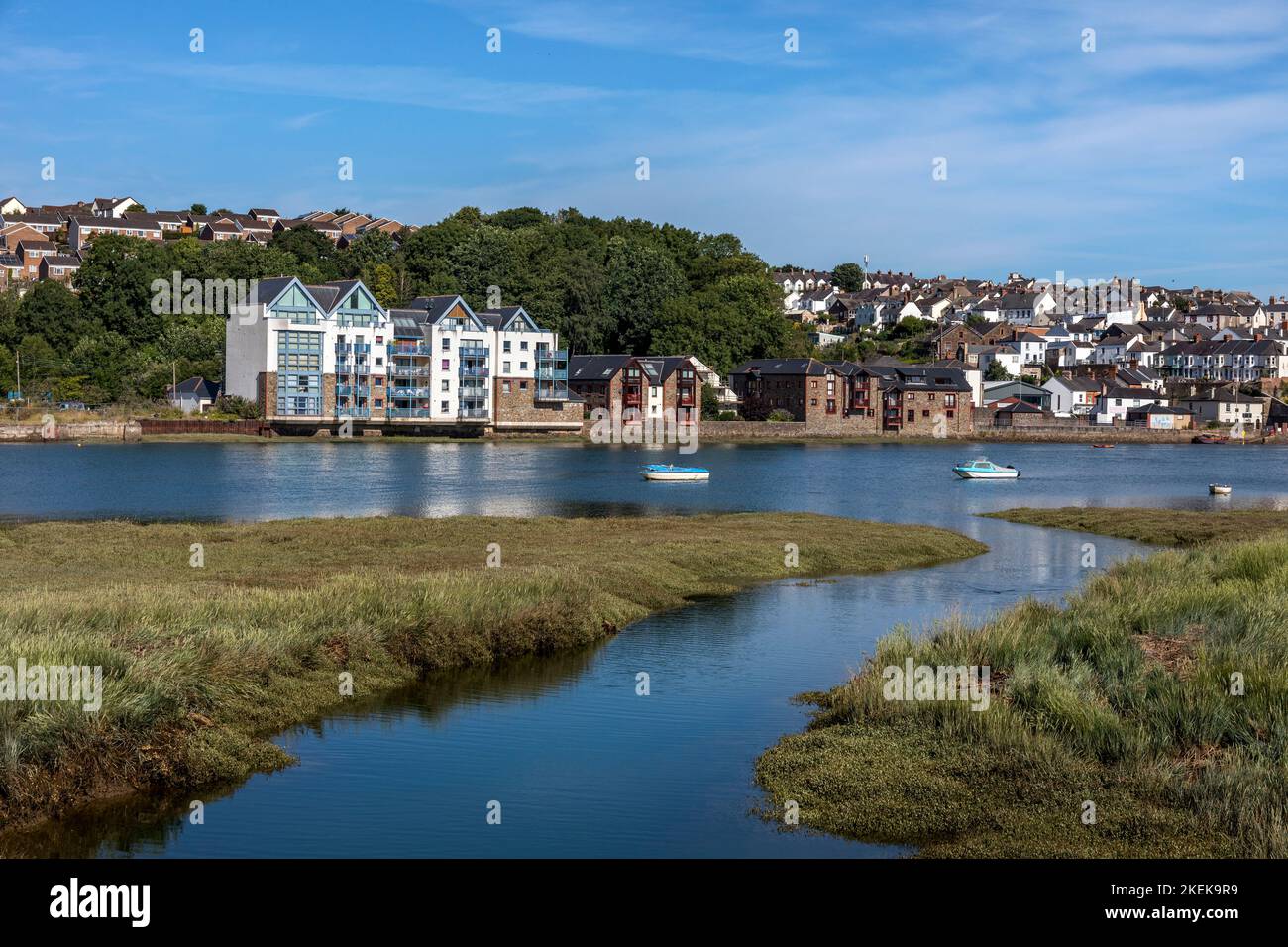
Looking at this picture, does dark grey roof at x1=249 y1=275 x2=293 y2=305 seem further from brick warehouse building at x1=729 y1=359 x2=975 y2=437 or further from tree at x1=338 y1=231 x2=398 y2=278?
brick warehouse building at x1=729 y1=359 x2=975 y2=437

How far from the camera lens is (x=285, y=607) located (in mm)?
27141

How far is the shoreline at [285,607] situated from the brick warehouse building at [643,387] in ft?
312

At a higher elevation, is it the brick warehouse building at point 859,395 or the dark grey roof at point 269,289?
the dark grey roof at point 269,289

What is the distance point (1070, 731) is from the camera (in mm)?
19891

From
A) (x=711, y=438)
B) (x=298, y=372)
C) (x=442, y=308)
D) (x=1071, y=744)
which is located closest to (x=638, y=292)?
(x=711, y=438)

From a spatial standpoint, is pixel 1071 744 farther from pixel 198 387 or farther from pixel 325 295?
pixel 198 387

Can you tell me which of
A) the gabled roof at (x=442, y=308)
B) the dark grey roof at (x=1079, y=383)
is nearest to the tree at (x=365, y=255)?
the gabled roof at (x=442, y=308)

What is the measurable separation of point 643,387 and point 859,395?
29933 millimetres

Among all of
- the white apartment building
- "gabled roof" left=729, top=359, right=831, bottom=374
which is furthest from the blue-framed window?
"gabled roof" left=729, top=359, right=831, bottom=374

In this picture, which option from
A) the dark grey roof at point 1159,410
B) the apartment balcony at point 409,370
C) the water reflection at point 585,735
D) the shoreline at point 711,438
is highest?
the apartment balcony at point 409,370

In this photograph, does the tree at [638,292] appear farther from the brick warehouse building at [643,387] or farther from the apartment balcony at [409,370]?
the apartment balcony at [409,370]

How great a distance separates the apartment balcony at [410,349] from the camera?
438ft

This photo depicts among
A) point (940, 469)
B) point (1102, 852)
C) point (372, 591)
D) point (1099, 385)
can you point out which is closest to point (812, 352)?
point (1099, 385)
